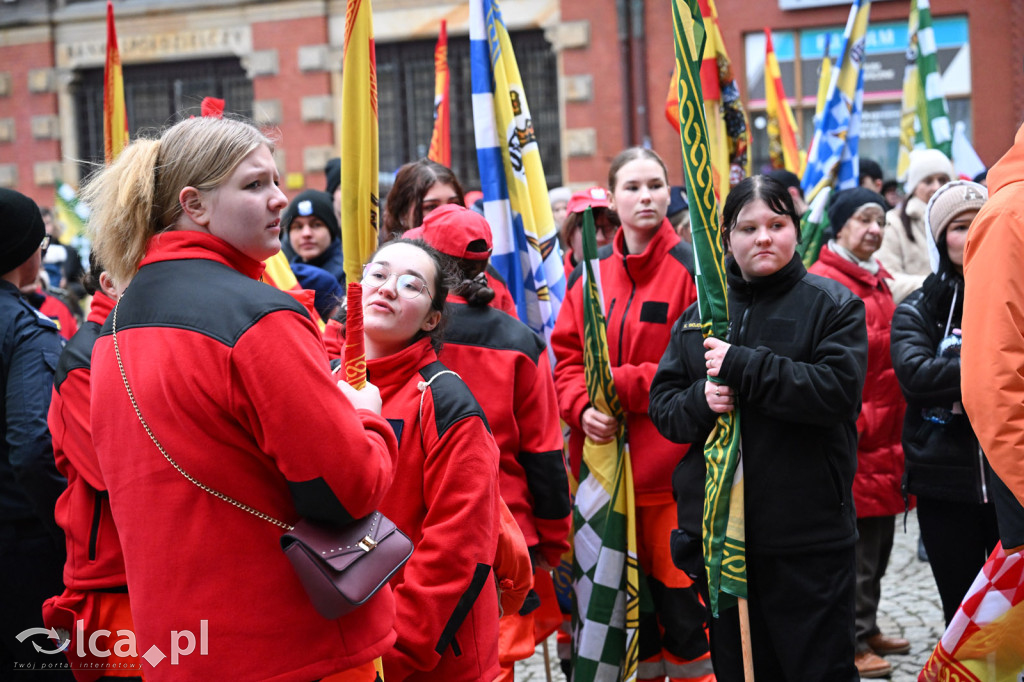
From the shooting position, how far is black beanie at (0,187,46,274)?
346 centimetres

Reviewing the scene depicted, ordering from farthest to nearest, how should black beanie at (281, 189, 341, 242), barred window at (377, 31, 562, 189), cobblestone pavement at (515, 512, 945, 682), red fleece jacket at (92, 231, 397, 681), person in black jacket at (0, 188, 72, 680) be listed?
barred window at (377, 31, 562, 189), black beanie at (281, 189, 341, 242), cobblestone pavement at (515, 512, 945, 682), person in black jacket at (0, 188, 72, 680), red fleece jacket at (92, 231, 397, 681)

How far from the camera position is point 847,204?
5.02 m

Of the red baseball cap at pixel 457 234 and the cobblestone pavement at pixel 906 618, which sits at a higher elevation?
the red baseball cap at pixel 457 234

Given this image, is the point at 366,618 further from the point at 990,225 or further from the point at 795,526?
the point at 990,225

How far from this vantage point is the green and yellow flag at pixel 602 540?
367 cm

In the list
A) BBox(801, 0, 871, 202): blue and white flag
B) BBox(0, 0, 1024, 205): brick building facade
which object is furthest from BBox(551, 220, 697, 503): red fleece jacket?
BBox(0, 0, 1024, 205): brick building facade

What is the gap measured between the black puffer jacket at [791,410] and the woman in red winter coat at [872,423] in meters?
1.56

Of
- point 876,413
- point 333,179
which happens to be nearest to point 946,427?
point 876,413

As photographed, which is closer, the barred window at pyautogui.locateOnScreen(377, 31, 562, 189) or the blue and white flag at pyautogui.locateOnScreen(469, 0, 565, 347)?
the blue and white flag at pyautogui.locateOnScreen(469, 0, 565, 347)

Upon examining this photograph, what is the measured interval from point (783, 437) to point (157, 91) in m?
14.0

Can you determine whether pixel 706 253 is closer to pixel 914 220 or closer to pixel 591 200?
pixel 591 200

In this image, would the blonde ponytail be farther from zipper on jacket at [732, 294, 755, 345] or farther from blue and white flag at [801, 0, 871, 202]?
Result: blue and white flag at [801, 0, 871, 202]

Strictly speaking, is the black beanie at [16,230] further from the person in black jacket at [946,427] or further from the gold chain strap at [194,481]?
the person in black jacket at [946,427]

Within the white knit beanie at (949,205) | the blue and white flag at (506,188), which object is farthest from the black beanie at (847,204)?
the blue and white flag at (506,188)
